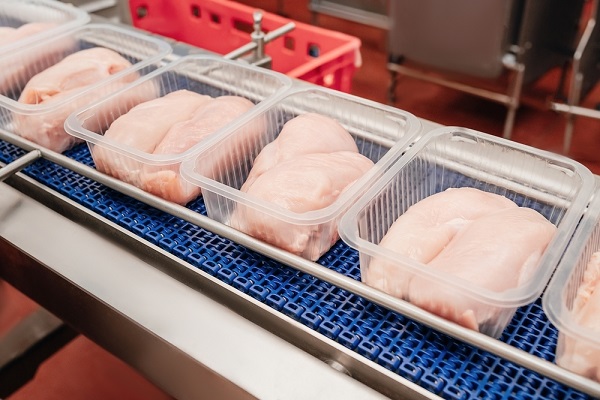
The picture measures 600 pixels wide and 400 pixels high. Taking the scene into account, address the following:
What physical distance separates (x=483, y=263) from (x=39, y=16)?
1573mm

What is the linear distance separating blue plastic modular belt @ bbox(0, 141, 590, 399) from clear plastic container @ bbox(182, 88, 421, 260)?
5 centimetres

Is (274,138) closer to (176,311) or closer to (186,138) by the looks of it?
(186,138)

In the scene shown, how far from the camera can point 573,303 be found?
29.1 inches

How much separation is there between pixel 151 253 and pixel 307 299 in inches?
11.8

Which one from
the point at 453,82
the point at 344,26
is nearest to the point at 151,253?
the point at 453,82

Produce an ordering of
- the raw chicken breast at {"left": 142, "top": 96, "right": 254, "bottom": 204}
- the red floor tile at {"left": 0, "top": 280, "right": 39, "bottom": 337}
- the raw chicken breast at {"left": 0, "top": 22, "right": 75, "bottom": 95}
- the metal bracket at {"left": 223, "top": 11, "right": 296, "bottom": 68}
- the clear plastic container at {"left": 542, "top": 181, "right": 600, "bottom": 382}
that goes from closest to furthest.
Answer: the clear plastic container at {"left": 542, "top": 181, "right": 600, "bottom": 382} → the raw chicken breast at {"left": 142, "top": 96, "right": 254, "bottom": 204} → the raw chicken breast at {"left": 0, "top": 22, "right": 75, "bottom": 95} → the metal bracket at {"left": 223, "top": 11, "right": 296, "bottom": 68} → the red floor tile at {"left": 0, "top": 280, "right": 39, "bottom": 337}

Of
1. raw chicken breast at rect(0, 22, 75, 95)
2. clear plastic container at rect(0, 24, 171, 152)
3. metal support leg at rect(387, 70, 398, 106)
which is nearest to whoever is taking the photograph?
clear plastic container at rect(0, 24, 171, 152)

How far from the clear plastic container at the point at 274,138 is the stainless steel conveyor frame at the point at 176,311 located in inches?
2.2

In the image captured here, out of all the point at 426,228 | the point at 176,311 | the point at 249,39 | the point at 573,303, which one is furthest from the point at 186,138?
the point at 249,39

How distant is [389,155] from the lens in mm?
975

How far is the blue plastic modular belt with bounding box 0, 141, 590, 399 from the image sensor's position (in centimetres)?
72

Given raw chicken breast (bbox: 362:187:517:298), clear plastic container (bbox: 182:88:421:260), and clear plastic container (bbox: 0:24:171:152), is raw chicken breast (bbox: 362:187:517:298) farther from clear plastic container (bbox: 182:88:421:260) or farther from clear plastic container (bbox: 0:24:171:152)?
clear plastic container (bbox: 0:24:171:152)

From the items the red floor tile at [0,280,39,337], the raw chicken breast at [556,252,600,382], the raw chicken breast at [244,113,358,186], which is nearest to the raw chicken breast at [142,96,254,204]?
the raw chicken breast at [244,113,358,186]

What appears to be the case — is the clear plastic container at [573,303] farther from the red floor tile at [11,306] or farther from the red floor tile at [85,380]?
the red floor tile at [11,306]
